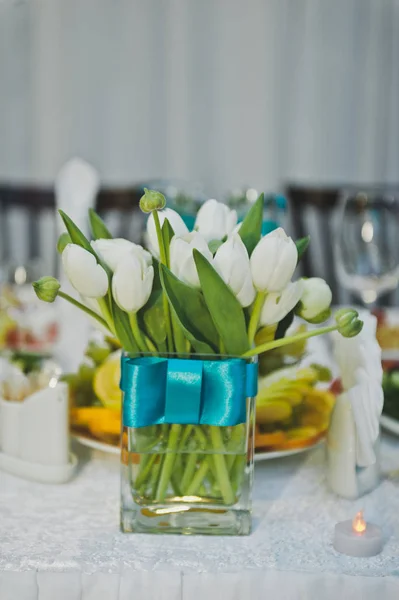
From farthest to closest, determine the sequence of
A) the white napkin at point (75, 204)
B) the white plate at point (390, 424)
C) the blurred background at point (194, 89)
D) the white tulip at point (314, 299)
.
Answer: the blurred background at point (194, 89)
the white napkin at point (75, 204)
the white plate at point (390, 424)
the white tulip at point (314, 299)

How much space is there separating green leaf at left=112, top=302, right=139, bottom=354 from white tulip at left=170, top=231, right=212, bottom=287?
0.06m

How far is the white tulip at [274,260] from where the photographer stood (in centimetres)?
66

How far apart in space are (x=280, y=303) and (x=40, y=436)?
0.99ft

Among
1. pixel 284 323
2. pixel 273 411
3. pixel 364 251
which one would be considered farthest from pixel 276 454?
pixel 364 251

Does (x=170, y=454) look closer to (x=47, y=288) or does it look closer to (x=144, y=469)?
(x=144, y=469)

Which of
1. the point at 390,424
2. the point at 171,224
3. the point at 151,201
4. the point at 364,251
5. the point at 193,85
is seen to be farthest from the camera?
the point at 193,85

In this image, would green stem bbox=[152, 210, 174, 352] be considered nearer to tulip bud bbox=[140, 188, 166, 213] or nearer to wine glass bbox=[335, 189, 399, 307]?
tulip bud bbox=[140, 188, 166, 213]

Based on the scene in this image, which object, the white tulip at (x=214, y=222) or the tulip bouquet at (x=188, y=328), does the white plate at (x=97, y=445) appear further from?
the white tulip at (x=214, y=222)

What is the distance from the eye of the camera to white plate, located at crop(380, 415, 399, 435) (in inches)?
37.2

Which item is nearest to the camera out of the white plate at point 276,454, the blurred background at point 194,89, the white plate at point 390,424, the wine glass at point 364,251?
the white plate at point 276,454

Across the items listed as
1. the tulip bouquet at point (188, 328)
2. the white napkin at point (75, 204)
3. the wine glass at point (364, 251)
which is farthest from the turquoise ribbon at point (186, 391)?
the white napkin at point (75, 204)

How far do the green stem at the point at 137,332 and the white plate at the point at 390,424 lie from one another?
371mm

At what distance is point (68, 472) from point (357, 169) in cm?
244

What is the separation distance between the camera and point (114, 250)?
690 millimetres
